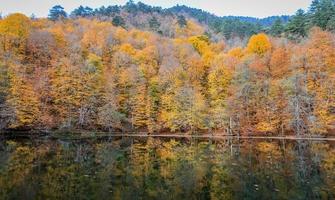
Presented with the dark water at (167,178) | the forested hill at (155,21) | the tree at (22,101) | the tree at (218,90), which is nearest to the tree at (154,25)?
the forested hill at (155,21)

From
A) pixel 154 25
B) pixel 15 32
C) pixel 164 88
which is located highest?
pixel 154 25

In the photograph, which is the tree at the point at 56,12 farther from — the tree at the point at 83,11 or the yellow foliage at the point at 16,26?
the yellow foliage at the point at 16,26

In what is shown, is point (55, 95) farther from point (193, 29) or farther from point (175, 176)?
point (193, 29)

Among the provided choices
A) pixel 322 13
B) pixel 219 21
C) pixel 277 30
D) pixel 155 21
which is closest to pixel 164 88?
pixel 322 13

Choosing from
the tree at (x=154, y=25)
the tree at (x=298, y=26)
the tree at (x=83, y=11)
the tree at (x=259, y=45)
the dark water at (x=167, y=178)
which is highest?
the tree at (x=83, y=11)

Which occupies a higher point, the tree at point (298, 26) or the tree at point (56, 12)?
the tree at point (56, 12)

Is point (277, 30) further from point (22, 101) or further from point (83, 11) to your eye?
point (83, 11)

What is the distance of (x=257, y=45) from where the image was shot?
306ft

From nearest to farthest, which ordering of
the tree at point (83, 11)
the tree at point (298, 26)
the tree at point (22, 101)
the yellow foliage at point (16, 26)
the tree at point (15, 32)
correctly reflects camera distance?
the tree at point (22, 101) < the tree at point (15, 32) < the yellow foliage at point (16, 26) < the tree at point (298, 26) < the tree at point (83, 11)

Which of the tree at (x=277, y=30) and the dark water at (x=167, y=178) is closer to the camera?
the dark water at (x=167, y=178)

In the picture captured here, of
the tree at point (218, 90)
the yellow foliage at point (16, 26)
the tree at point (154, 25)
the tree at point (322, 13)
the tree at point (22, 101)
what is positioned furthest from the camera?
the tree at point (154, 25)

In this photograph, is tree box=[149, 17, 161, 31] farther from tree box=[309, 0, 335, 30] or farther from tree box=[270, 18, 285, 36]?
tree box=[309, 0, 335, 30]

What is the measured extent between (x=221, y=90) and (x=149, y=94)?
48.4ft

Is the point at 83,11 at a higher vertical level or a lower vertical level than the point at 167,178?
higher
